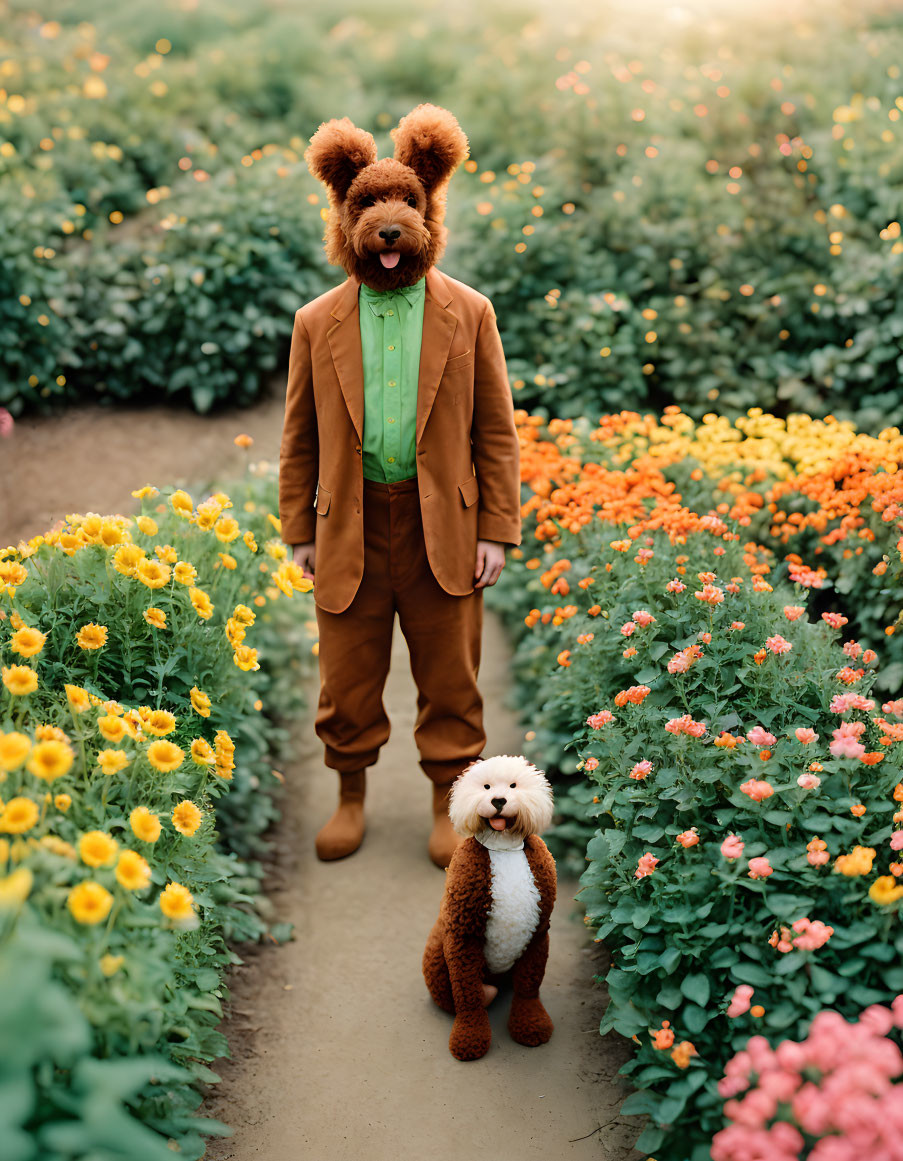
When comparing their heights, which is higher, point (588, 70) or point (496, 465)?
point (588, 70)

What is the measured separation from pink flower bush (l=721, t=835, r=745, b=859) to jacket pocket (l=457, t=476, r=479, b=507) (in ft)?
3.91

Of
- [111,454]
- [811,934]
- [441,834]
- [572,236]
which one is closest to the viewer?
[811,934]

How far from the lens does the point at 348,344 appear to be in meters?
2.56

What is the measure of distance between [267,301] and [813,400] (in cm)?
295

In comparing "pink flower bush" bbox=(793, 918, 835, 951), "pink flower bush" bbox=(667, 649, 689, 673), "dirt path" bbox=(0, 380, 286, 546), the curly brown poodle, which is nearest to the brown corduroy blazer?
"pink flower bush" bbox=(667, 649, 689, 673)

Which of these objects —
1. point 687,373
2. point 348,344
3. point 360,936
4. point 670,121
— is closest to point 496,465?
point 348,344

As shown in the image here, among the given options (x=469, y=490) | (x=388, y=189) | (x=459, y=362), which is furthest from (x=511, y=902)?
(x=388, y=189)

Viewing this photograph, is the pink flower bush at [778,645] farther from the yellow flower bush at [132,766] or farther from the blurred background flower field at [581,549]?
the yellow flower bush at [132,766]

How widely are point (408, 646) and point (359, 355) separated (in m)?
0.84

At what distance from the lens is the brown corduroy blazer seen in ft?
8.44

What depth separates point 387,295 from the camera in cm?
256

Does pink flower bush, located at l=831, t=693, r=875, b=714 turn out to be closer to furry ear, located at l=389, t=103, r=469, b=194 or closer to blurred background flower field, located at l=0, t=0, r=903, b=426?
furry ear, located at l=389, t=103, r=469, b=194

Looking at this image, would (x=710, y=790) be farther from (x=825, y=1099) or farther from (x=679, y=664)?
(x=825, y=1099)

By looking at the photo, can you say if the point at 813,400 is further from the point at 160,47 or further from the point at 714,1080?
the point at 160,47
